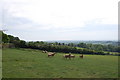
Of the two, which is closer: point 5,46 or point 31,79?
point 31,79

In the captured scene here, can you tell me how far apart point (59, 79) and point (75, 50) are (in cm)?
3728

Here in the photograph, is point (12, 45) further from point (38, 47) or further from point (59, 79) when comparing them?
point (59, 79)

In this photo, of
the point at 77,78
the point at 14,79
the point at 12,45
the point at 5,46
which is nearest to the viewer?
the point at 14,79

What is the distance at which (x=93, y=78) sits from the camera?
9.91 meters

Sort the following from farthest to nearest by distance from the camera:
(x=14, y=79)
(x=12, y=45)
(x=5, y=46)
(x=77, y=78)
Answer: (x=12, y=45) < (x=5, y=46) < (x=77, y=78) < (x=14, y=79)

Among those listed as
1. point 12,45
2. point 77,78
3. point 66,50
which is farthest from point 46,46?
point 77,78

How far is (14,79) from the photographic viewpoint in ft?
29.8

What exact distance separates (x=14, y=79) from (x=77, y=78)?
3972 mm

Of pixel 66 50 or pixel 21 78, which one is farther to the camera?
pixel 66 50

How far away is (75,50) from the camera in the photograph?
46.4 meters

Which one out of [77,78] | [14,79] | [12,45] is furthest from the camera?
[12,45]

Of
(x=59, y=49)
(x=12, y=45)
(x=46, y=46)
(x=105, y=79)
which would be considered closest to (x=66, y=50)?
(x=59, y=49)

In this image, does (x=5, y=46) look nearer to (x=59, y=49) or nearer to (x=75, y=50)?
(x=59, y=49)

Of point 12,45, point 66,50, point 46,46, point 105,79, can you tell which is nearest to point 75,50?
point 66,50
